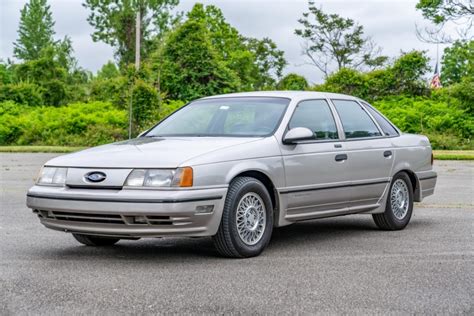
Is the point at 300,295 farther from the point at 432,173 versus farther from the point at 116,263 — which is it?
the point at 432,173

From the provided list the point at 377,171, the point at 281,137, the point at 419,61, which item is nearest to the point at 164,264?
the point at 281,137

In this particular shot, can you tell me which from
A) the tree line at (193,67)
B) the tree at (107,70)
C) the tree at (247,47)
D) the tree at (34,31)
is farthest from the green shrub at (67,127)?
the tree at (107,70)

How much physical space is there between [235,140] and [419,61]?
29.2m

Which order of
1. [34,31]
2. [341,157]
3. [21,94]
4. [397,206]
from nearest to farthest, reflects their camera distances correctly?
[341,157] < [397,206] < [21,94] < [34,31]

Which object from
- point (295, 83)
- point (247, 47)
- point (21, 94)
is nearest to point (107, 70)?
point (247, 47)

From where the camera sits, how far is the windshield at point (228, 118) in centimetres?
805

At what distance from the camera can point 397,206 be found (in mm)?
9414

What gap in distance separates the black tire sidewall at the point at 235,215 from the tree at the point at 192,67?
1150 inches

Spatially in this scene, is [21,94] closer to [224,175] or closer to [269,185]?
[269,185]

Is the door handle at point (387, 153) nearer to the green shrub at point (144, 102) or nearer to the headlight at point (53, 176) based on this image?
the headlight at point (53, 176)

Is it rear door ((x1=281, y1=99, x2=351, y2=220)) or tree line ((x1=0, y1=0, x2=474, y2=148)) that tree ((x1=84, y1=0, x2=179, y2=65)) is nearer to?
tree line ((x1=0, y1=0, x2=474, y2=148))

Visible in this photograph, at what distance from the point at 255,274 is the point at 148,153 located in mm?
1488

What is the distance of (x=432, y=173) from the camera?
1008 cm

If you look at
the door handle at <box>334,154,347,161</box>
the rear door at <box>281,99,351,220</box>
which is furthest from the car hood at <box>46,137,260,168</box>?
the door handle at <box>334,154,347,161</box>
